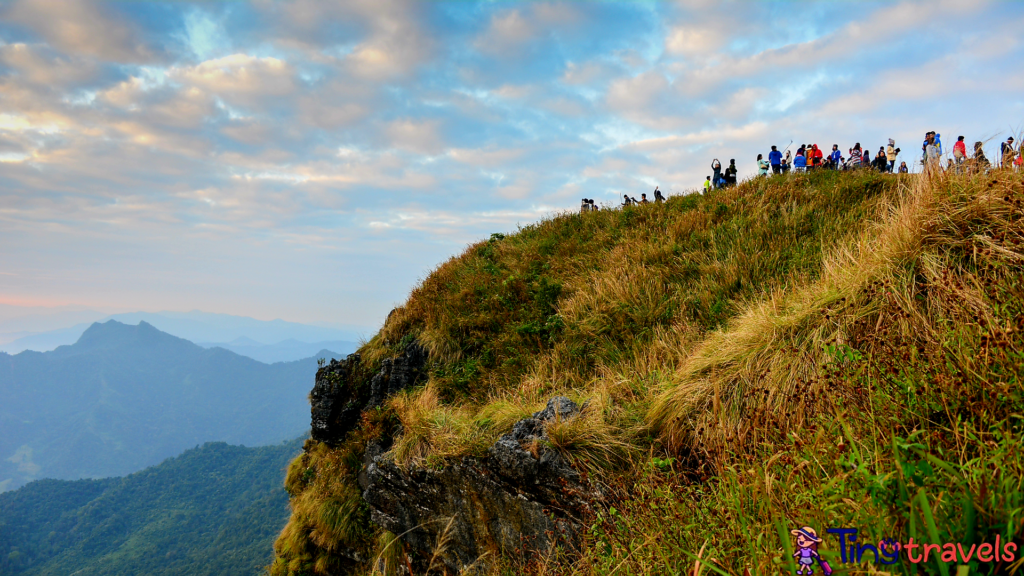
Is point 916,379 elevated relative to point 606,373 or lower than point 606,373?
elevated

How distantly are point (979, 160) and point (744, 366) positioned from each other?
3.69m

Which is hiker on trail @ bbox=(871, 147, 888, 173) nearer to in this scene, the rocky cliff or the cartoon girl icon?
the rocky cliff

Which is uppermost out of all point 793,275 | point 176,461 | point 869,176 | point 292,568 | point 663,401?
point 869,176

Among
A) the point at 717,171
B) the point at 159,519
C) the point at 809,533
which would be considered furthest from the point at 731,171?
the point at 159,519

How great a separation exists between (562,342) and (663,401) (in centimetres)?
347

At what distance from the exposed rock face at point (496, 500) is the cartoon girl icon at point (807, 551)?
8.36 feet

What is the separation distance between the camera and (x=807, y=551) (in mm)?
1739

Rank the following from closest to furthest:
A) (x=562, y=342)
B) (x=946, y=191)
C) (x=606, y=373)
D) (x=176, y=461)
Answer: (x=946, y=191) < (x=606, y=373) < (x=562, y=342) < (x=176, y=461)

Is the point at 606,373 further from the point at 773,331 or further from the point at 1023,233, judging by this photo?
the point at 1023,233

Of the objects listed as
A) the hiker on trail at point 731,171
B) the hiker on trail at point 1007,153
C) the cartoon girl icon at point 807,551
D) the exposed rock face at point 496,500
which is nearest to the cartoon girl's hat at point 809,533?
the cartoon girl icon at point 807,551

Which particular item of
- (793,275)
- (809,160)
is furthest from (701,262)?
(809,160)

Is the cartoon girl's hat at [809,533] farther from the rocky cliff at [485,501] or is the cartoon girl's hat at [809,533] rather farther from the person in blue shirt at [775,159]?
the person in blue shirt at [775,159]

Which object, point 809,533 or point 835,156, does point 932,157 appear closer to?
point 809,533

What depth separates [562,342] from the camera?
27.5 ft
